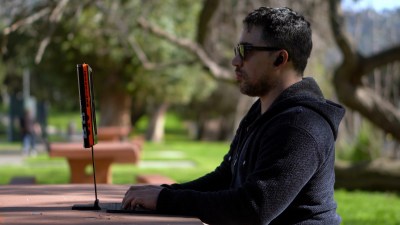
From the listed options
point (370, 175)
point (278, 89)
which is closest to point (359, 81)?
point (370, 175)

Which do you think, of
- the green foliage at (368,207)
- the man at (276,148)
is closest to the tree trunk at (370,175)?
the green foliage at (368,207)

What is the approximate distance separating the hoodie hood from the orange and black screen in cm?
67

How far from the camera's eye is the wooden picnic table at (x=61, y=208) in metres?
2.82

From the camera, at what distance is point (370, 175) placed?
1275cm

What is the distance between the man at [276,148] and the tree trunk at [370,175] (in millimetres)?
9224

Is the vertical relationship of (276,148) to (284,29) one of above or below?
below

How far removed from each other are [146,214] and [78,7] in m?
8.81

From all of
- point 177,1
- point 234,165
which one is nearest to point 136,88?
point 177,1

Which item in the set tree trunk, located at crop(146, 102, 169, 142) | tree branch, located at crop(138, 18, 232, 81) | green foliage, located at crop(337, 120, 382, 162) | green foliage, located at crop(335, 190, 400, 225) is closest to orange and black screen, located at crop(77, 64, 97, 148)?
green foliage, located at crop(335, 190, 400, 225)

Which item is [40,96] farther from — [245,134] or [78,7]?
[245,134]

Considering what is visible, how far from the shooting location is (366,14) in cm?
1560

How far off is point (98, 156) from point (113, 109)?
2263 centimetres

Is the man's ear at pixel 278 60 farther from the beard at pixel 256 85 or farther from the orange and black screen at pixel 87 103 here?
the orange and black screen at pixel 87 103

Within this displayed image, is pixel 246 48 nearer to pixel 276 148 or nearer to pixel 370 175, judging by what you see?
pixel 276 148
